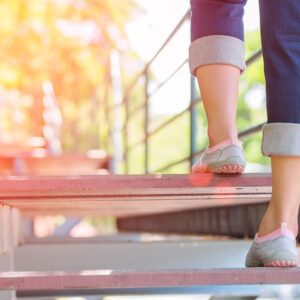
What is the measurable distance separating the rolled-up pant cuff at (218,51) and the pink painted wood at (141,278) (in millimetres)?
517

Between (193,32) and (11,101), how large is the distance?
282 inches

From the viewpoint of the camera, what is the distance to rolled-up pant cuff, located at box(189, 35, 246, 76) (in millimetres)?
1350

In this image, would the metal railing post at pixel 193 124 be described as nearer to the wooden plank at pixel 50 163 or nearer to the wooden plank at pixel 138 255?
the wooden plank at pixel 138 255

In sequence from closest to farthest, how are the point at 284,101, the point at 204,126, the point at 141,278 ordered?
1. the point at 141,278
2. the point at 284,101
3. the point at 204,126

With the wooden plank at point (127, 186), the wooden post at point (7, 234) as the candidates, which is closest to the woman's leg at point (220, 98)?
the wooden plank at point (127, 186)

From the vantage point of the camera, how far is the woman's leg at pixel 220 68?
4.33 ft

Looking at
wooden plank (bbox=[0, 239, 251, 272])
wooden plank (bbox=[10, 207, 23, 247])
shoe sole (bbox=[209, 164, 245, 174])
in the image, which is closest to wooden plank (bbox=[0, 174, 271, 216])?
shoe sole (bbox=[209, 164, 245, 174])

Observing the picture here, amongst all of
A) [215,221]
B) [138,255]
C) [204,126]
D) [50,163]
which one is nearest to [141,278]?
[138,255]

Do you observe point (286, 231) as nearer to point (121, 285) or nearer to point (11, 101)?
point (121, 285)

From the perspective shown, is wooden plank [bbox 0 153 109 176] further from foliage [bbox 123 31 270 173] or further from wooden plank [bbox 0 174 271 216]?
foliage [bbox 123 31 270 173]

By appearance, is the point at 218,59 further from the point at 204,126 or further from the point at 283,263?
the point at 204,126

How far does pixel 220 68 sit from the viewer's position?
1354 mm

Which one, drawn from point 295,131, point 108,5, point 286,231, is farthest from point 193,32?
point 108,5

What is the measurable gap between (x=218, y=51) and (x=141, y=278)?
58cm
